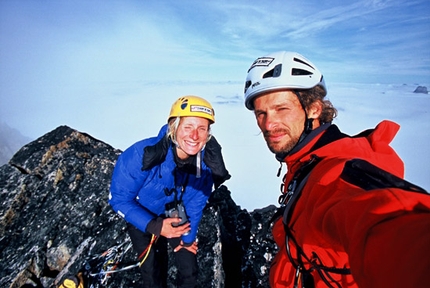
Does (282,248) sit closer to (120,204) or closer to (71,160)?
(120,204)

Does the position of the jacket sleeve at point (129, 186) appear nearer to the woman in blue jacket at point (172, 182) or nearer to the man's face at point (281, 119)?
the woman in blue jacket at point (172, 182)

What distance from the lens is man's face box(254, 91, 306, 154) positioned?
287 cm

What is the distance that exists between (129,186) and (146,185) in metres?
0.26

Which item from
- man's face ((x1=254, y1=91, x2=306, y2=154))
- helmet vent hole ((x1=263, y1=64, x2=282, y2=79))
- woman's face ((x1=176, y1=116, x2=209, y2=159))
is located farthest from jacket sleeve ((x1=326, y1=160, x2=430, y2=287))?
woman's face ((x1=176, y1=116, x2=209, y2=159))

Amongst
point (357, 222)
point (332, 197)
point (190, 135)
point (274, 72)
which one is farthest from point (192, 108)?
point (357, 222)

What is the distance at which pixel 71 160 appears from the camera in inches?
271

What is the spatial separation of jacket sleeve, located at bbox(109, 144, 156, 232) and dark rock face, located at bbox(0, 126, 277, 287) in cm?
149

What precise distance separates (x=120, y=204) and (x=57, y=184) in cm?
370

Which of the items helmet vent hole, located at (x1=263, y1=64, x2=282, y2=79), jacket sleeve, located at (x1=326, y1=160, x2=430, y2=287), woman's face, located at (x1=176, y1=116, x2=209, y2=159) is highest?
helmet vent hole, located at (x1=263, y1=64, x2=282, y2=79)

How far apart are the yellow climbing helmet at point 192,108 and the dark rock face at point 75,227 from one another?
226cm

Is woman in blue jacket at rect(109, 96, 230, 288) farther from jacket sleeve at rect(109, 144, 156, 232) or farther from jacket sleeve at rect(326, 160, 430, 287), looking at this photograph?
jacket sleeve at rect(326, 160, 430, 287)

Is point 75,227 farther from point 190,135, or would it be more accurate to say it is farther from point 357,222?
point 357,222

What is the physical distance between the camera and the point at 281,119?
2.94 m

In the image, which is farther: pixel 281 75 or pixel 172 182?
pixel 172 182
